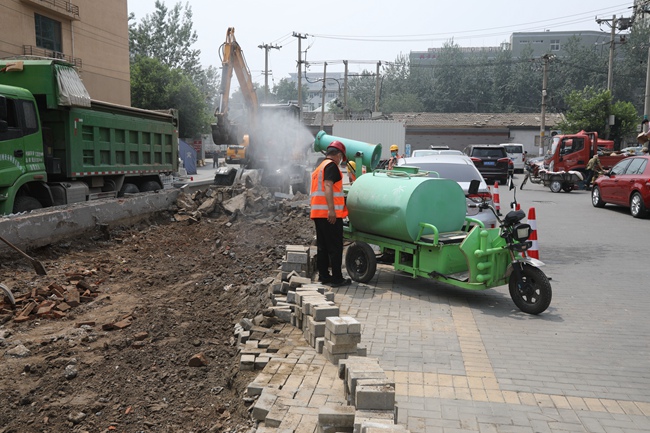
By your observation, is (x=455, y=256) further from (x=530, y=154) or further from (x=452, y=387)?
(x=530, y=154)

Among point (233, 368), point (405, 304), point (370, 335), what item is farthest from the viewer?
point (405, 304)

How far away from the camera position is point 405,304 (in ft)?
24.0

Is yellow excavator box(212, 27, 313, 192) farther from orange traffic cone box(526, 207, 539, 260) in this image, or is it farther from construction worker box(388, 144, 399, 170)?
orange traffic cone box(526, 207, 539, 260)

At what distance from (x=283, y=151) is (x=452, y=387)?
16452mm

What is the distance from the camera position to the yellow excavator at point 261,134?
64.7 ft

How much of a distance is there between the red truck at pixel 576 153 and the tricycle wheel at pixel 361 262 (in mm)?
22183

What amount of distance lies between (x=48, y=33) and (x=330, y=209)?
28.5 meters

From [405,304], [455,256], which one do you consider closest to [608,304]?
[455,256]

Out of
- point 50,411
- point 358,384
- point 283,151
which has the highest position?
point 283,151

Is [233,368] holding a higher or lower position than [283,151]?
lower

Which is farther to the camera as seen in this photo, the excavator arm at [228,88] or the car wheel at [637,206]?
the excavator arm at [228,88]

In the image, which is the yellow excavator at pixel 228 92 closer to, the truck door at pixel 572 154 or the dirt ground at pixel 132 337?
the dirt ground at pixel 132 337

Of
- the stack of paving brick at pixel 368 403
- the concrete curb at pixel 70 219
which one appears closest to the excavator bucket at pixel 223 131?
the concrete curb at pixel 70 219

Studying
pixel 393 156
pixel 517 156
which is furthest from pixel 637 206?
pixel 517 156
